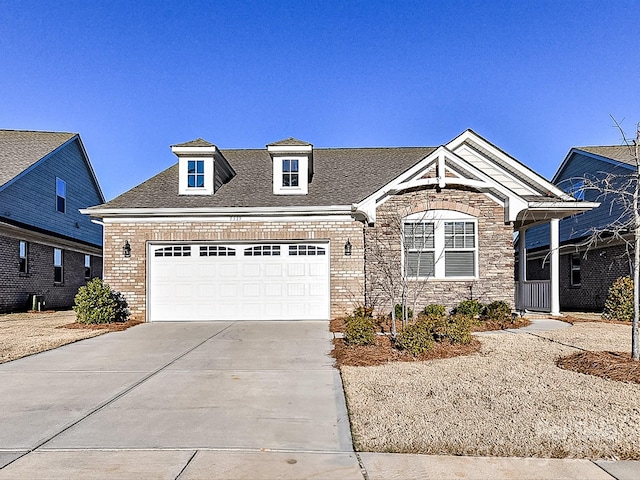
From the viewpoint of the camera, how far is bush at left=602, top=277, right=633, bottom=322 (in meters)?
14.0

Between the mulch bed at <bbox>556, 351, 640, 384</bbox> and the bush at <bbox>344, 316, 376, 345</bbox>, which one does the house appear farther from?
the mulch bed at <bbox>556, 351, 640, 384</bbox>

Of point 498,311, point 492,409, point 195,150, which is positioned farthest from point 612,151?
point 492,409

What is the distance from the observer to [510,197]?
534 inches

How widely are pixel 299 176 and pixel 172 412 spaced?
35.7ft

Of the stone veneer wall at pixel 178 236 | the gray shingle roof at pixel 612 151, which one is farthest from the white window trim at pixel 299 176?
the gray shingle roof at pixel 612 151

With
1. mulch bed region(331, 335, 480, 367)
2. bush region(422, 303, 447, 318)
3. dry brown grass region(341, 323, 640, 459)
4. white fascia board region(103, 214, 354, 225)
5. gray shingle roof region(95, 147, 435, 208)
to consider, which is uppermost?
gray shingle roof region(95, 147, 435, 208)

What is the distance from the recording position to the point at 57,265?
2202cm

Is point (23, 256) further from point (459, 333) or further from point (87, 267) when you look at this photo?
point (459, 333)

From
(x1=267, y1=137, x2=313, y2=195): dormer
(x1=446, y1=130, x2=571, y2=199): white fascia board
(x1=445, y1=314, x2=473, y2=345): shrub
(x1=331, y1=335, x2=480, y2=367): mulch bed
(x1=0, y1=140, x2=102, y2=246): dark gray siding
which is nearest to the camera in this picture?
(x1=331, y1=335, x2=480, y2=367): mulch bed

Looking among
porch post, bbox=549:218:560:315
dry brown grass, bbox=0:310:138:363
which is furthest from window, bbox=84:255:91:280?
porch post, bbox=549:218:560:315

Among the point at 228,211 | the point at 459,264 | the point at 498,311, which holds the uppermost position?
the point at 228,211

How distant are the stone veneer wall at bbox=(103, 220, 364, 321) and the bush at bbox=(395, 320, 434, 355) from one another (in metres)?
5.80

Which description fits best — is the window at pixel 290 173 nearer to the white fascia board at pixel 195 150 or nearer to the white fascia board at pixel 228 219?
the white fascia board at pixel 228 219

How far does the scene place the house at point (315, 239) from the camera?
13.8 meters
